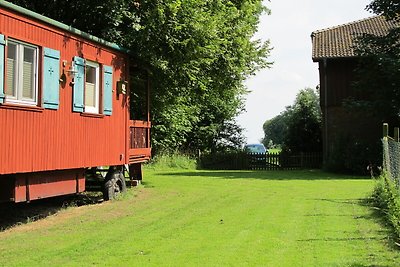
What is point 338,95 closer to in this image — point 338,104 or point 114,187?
point 338,104

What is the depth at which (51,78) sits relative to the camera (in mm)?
11117

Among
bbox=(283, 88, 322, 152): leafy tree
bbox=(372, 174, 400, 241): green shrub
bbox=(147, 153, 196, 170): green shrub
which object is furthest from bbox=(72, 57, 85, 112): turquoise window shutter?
bbox=(283, 88, 322, 152): leafy tree

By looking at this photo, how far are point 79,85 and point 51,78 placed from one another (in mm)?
1270

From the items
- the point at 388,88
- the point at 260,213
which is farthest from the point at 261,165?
the point at 260,213

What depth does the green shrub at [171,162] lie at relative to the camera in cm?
3148

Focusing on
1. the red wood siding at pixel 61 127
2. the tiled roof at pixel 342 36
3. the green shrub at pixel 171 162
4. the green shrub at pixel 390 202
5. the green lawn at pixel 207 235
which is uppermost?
the tiled roof at pixel 342 36

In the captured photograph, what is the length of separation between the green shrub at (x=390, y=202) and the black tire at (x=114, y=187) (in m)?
6.59

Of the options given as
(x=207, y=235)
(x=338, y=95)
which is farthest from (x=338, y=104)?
(x=207, y=235)

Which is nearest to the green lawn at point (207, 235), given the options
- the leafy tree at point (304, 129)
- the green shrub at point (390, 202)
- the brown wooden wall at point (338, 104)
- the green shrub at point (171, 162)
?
the green shrub at point (390, 202)

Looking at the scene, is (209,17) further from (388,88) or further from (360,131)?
(360,131)

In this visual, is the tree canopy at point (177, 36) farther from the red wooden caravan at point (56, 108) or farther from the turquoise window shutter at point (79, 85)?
the turquoise window shutter at point (79, 85)

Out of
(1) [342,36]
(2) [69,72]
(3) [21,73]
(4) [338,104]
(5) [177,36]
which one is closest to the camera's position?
(3) [21,73]

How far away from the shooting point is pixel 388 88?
24766mm

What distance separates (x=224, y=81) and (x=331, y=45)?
50.7 ft
